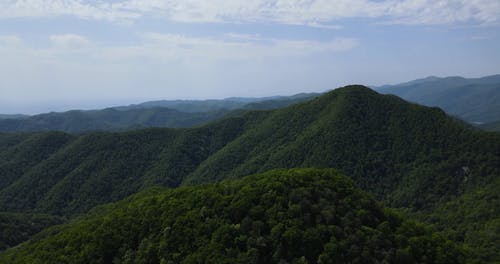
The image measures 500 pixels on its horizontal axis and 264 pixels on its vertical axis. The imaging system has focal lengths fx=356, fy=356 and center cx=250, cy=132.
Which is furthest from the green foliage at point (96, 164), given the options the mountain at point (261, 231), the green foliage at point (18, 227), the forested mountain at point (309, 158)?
the mountain at point (261, 231)

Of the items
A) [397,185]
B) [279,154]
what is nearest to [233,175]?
[279,154]

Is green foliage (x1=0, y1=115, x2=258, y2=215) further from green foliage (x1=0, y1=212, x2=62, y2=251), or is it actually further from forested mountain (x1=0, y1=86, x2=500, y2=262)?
green foliage (x1=0, y1=212, x2=62, y2=251)

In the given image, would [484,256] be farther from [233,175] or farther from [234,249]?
[233,175]

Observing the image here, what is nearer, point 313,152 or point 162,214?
point 162,214

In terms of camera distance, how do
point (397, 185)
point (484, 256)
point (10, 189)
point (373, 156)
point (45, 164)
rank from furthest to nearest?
point (45, 164) < point (10, 189) < point (373, 156) < point (397, 185) < point (484, 256)

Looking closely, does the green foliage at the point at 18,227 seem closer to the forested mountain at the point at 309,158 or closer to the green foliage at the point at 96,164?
the green foliage at the point at 96,164

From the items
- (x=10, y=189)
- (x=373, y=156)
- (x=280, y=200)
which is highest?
(x=280, y=200)

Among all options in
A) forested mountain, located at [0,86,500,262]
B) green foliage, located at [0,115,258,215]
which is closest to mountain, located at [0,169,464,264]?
forested mountain, located at [0,86,500,262]
